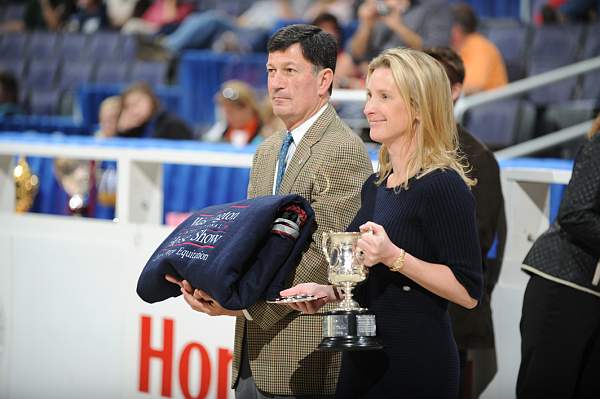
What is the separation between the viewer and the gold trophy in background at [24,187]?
587 cm

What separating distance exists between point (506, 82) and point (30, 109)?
6166 millimetres

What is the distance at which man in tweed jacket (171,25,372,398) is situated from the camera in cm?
283

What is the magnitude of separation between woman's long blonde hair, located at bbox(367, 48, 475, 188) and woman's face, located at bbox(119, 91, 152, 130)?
18.1ft

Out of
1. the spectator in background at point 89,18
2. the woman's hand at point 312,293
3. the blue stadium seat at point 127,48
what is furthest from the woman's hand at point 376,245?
the spectator in background at point 89,18

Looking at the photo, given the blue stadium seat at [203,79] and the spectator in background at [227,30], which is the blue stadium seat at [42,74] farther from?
the blue stadium seat at [203,79]

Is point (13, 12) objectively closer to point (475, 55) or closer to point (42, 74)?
point (42, 74)

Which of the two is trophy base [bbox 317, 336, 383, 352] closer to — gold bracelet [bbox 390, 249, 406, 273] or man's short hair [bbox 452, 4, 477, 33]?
gold bracelet [bbox 390, 249, 406, 273]

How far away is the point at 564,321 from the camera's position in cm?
306

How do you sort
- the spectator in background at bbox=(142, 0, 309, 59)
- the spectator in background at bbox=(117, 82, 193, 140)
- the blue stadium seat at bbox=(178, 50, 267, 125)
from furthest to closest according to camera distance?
the spectator in background at bbox=(142, 0, 309, 59), the blue stadium seat at bbox=(178, 50, 267, 125), the spectator in background at bbox=(117, 82, 193, 140)

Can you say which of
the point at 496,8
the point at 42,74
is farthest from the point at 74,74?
the point at 496,8

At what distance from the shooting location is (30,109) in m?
12.1

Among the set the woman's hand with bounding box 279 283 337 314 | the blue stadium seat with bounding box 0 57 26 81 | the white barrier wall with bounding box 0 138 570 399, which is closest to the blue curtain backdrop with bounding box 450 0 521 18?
the blue stadium seat with bounding box 0 57 26 81

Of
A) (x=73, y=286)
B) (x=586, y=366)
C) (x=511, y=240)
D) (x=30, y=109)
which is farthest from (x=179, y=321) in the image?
(x=30, y=109)

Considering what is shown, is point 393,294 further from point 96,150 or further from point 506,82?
point 506,82
